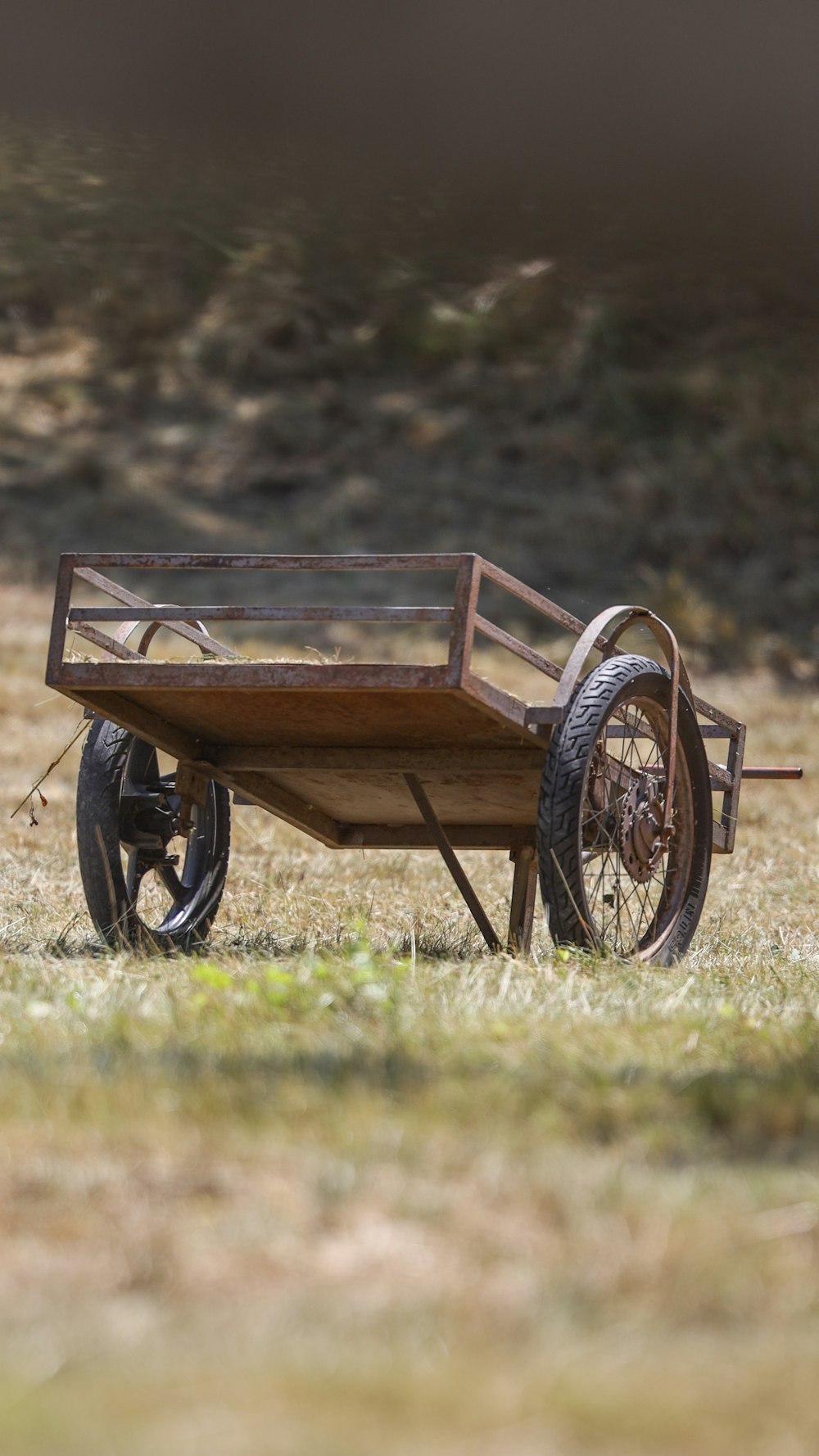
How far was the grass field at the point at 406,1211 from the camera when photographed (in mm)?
1902

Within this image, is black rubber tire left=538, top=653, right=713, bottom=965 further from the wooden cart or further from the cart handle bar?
the cart handle bar

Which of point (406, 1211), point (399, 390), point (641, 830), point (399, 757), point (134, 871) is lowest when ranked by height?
point (406, 1211)

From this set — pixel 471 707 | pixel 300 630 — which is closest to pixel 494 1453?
pixel 471 707

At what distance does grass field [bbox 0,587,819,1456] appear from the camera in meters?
1.90

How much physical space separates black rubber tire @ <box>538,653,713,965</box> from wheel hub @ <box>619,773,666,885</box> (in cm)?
3

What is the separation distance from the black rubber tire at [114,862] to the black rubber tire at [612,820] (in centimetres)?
129

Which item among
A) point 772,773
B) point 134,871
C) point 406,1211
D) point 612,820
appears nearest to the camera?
point 406,1211

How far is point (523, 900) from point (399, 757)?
31.7 inches

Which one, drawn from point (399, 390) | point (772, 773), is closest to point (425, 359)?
point (399, 390)

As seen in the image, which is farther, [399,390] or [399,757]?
[399,390]

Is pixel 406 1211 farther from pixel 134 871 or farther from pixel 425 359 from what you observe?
pixel 425 359

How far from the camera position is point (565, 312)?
18406 millimetres

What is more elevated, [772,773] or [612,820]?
[772,773]

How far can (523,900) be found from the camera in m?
5.66
